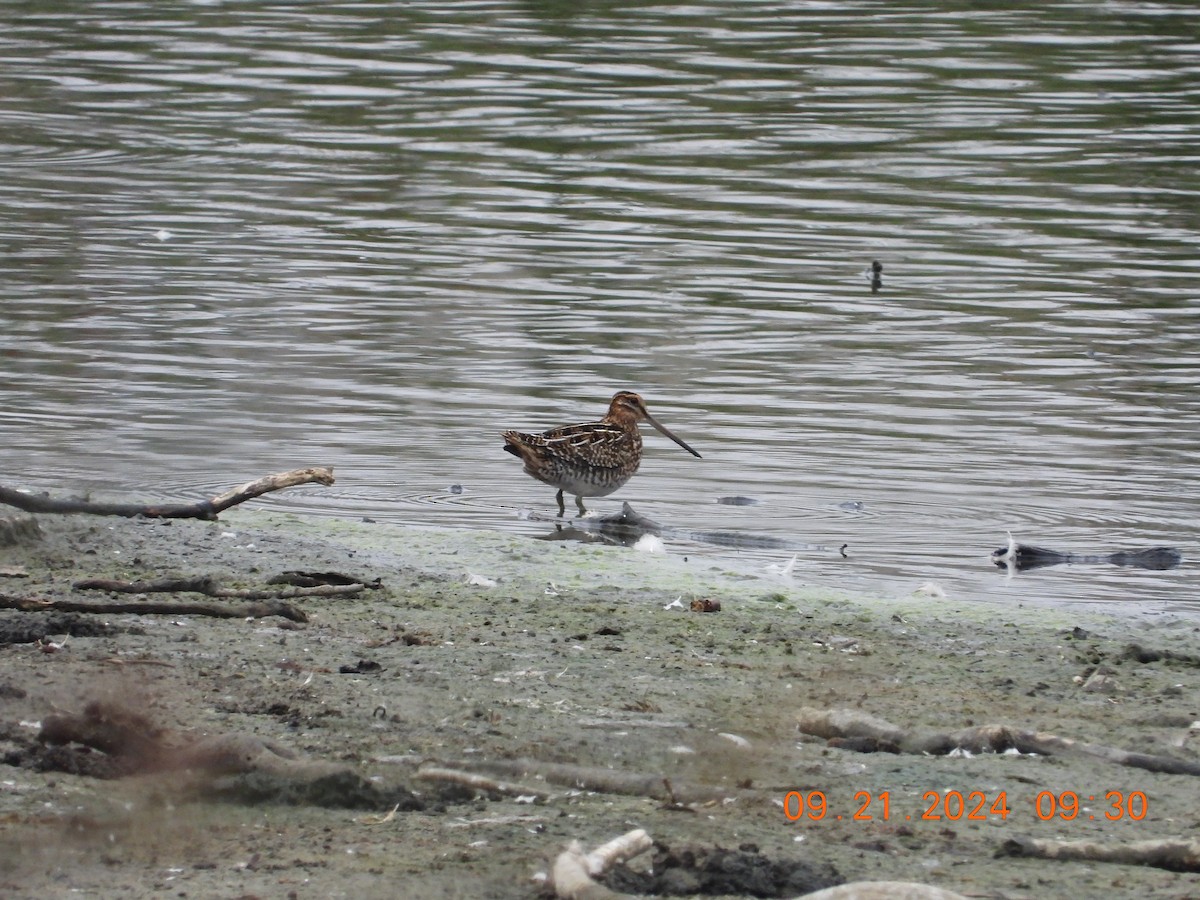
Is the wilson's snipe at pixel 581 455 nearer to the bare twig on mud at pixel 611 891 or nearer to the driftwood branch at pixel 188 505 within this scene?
the driftwood branch at pixel 188 505

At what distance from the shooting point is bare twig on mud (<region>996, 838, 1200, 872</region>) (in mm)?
5184

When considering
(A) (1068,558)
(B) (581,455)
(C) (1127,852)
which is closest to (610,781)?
(C) (1127,852)

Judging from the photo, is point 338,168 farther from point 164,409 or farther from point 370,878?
point 370,878

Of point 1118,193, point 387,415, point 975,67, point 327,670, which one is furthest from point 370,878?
point 975,67

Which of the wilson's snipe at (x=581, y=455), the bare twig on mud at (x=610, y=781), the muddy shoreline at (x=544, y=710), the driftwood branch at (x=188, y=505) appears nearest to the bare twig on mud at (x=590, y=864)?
the muddy shoreline at (x=544, y=710)

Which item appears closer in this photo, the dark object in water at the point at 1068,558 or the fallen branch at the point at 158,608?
the fallen branch at the point at 158,608

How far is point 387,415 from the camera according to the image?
12430 millimetres

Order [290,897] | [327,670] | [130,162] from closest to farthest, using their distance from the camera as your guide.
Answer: [290,897] → [327,670] → [130,162]

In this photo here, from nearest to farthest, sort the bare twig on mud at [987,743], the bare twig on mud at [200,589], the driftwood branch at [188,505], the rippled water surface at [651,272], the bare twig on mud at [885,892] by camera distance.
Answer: the bare twig on mud at [885,892], the bare twig on mud at [987,743], the bare twig on mud at [200,589], the driftwood branch at [188,505], the rippled water surface at [651,272]

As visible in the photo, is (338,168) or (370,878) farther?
(338,168)

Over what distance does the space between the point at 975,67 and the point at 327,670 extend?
20043 mm

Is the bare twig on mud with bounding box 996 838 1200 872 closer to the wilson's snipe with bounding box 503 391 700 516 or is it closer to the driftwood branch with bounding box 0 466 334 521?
the driftwood branch with bounding box 0 466 334 521
